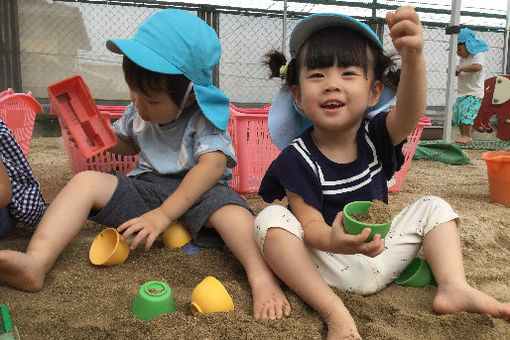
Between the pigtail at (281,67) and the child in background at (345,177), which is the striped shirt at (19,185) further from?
the pigtail at (281,67)

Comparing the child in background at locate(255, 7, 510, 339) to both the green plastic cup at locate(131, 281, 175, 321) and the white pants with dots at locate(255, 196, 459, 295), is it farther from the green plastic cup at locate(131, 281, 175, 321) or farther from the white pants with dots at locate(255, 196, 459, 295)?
the green plastic cup at locate(131, 281, 175, 321)

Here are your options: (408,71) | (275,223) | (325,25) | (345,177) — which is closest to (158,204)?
(275,223)

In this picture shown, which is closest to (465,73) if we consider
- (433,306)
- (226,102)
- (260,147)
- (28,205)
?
(260,147)

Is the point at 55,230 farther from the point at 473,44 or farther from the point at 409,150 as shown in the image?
the point at 473,44

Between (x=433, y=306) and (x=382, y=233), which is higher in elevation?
(x=382, y=233)

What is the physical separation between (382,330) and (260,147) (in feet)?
3.85

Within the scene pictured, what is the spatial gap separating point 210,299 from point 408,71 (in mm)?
654

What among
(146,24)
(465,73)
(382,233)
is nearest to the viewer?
(382,233)

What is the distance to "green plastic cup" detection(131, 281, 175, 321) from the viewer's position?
96 centimetres

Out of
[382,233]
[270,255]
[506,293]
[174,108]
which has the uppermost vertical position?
[174,108]

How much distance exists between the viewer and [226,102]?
1553mm

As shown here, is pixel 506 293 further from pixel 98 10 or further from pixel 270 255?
pixel 98 10

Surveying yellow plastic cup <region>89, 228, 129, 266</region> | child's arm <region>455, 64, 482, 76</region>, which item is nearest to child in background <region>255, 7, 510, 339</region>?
yellow plastic cup <region>89, 228, 129, 266</region>

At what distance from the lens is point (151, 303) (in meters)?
0.95
